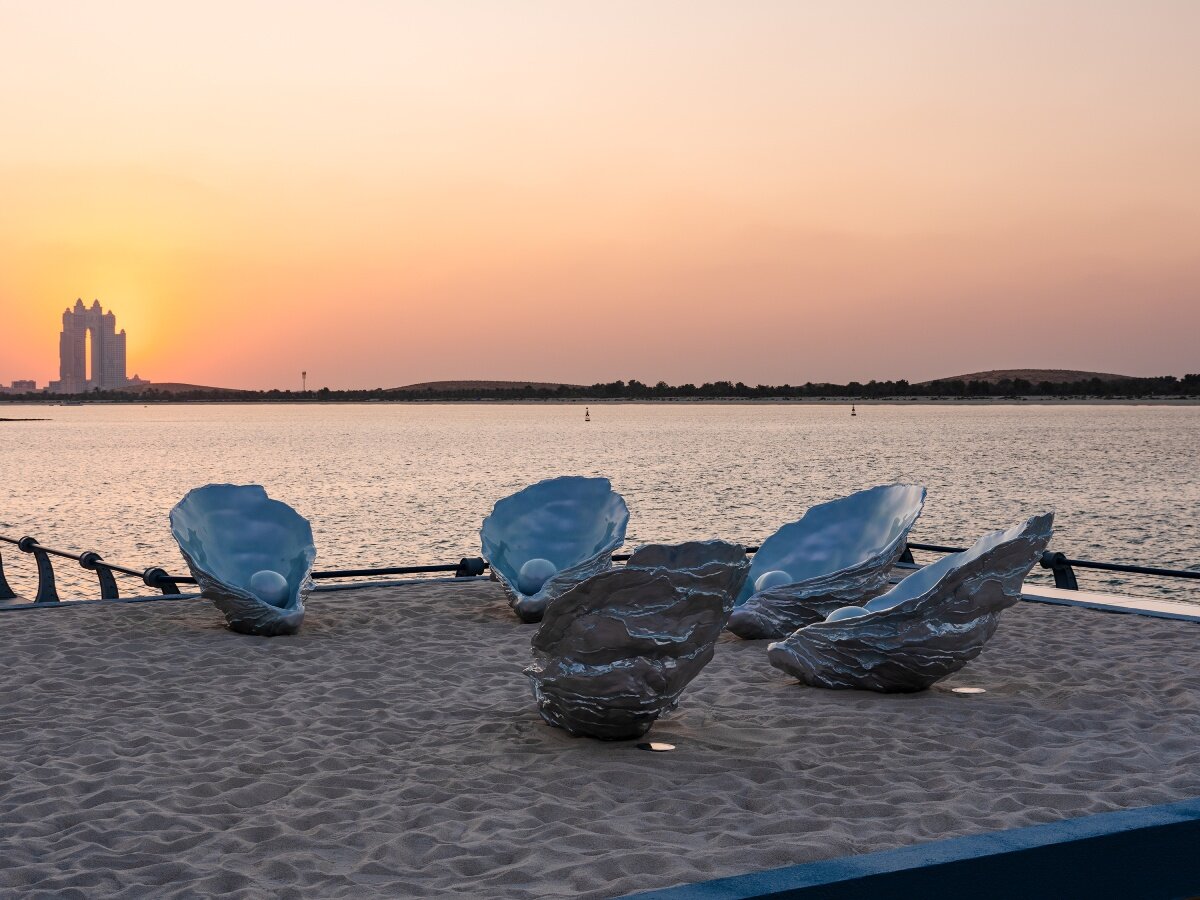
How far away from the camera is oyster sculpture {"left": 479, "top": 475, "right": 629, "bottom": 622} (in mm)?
11688

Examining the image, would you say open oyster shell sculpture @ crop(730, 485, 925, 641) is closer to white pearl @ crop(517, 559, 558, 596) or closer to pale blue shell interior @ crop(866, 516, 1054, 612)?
pale blue shell interior @ crop(866, 516, 1054, 612)

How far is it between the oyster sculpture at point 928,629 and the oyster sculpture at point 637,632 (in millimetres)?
1563

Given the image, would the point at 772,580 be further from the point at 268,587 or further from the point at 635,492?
the point at 635,492

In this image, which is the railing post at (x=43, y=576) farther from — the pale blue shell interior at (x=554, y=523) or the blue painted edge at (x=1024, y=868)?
the blue painted edge at (x=1024, y=868)

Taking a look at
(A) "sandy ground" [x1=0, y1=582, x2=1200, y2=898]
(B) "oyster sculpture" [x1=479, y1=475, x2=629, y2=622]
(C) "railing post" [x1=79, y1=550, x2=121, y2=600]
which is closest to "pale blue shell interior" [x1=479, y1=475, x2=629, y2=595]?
(B) "oyster sculpture" [x1=479, y1=475, x2=629, y2=622]

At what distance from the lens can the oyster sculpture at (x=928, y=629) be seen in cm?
752

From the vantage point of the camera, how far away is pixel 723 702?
25.2 ft

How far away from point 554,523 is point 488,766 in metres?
5.89

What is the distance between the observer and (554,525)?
1198 cm

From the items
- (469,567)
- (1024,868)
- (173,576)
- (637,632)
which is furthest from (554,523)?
(1024,868)

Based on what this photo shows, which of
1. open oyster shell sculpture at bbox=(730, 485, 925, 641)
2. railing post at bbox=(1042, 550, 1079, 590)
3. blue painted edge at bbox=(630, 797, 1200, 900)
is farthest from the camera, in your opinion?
railing post at bbox=(1042, 550, 1079, 590)

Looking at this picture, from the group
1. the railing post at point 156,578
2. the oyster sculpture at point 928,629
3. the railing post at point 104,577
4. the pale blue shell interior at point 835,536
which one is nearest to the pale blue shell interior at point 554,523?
the pale blue shell interior at point 835,536

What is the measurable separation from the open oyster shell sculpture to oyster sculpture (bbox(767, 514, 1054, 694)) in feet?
5.78

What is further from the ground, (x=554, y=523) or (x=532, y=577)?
(x=554, y=523)
